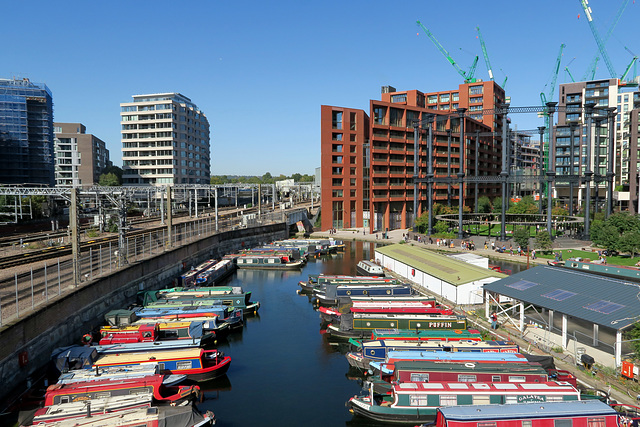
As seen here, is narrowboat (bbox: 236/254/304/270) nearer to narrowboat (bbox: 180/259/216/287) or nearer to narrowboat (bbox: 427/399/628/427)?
narrowboat (bbox: 180/259/216/287)

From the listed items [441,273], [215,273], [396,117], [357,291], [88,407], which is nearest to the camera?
[88,407]

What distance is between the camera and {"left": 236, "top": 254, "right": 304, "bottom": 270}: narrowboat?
56.0 m

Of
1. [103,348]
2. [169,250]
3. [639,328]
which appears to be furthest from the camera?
[169,250]

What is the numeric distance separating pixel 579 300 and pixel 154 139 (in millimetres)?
106055

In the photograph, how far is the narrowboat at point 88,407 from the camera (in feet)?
57.8

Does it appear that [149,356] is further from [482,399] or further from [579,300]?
[579,300]

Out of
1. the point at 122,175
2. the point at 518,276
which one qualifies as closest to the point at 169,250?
the point at 518,276

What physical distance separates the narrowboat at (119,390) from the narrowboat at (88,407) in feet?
1.26

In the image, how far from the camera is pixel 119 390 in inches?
774

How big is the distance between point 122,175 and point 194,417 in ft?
358

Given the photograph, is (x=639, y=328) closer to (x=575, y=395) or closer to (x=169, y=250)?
(x=575, y=395)

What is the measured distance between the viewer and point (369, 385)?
71.7 feet

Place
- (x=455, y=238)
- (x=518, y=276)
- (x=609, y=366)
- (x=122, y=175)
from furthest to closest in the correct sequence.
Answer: (x=122, y=175) < (x=455, y=238) < (x=518, y=276) < (x=609, y=366)

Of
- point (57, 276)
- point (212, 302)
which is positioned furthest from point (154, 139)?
point (57, 276)
